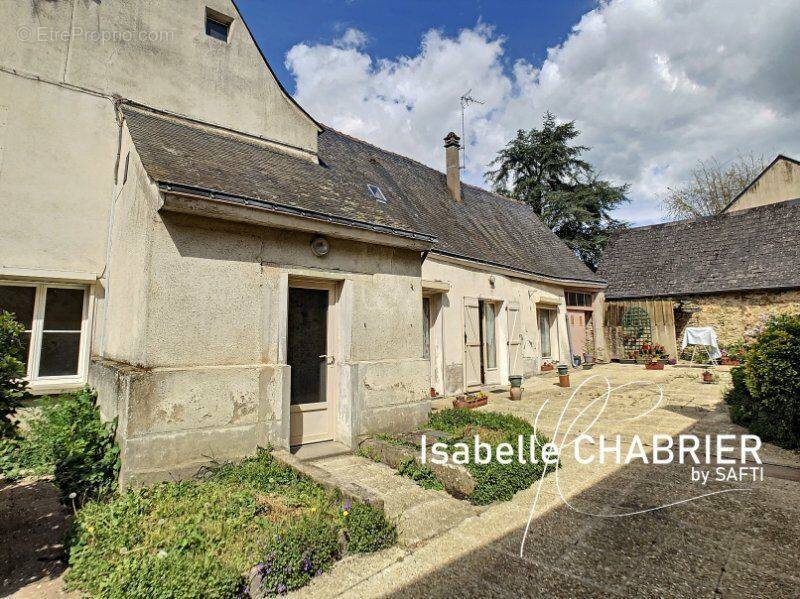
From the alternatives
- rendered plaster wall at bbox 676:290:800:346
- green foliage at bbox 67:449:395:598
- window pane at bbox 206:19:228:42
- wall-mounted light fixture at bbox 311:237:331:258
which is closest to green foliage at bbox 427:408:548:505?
green foliage at bbox 67:449:395:598

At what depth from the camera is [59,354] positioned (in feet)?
18.4

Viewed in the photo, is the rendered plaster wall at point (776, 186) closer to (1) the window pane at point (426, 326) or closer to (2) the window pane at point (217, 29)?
(1) the window pane at point (426, 326)

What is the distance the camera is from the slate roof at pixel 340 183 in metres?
4.95

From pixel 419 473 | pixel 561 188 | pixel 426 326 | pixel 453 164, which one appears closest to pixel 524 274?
pixel 426 326

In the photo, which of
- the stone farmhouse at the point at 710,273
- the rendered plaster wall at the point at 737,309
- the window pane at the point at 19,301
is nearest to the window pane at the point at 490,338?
→ the stone farmhouse at the point at 710,273

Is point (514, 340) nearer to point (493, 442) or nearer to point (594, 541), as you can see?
point (493, 442)

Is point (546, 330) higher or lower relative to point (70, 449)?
higher

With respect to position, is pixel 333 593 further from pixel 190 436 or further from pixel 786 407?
pixel 786 407

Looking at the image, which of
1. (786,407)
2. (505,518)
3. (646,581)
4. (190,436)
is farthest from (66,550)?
(786,407)

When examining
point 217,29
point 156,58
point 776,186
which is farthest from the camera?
point 776,186

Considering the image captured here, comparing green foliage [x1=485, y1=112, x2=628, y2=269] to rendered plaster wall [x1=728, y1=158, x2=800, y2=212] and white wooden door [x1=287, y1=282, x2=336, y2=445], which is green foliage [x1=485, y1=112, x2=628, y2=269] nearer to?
rendered plaster wall [x1=728, y1=158, x2=800, y2=212]

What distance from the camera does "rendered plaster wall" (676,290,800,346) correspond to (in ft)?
44.3

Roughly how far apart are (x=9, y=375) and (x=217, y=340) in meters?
1.69

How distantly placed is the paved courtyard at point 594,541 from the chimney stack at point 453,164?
1072 centimetres
